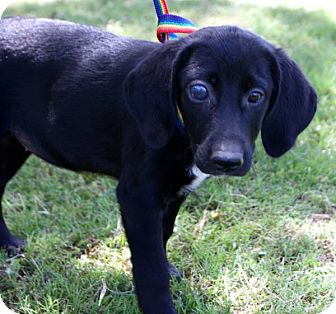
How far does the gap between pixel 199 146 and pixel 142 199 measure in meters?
0.37

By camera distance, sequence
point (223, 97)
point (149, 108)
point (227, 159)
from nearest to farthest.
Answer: point (227, 159) < point (223, 97) < point (149, 108)

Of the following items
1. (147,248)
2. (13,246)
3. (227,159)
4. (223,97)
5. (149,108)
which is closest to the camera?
(227,159)

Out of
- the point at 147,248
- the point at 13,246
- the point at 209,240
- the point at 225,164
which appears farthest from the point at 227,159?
the point at 13,246

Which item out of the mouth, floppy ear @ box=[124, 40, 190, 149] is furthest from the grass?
floppy ear @ box=[124, 40, 190, 149]

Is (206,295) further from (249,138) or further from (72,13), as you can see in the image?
(72,13)

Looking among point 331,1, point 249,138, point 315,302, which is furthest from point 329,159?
point 331,1

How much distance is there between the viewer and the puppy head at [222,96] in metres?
2.28

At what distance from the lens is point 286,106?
8.11ft

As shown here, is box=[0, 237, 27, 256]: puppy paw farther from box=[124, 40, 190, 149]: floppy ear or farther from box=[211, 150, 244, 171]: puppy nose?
box=[211, 150, 244, 171]: puppy nose

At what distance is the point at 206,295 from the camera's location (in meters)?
2.92

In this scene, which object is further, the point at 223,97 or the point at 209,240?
the point at 209,240

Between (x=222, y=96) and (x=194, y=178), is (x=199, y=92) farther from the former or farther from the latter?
(x=194, y=178)

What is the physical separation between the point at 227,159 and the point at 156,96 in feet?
1.43

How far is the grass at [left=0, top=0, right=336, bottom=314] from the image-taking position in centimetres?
290
